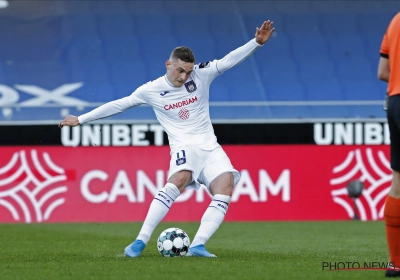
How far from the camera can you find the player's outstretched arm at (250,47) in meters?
7.35

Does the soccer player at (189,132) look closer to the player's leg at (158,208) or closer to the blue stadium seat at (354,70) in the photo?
the player's leg at (158,208)

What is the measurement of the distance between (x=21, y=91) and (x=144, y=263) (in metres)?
10.7

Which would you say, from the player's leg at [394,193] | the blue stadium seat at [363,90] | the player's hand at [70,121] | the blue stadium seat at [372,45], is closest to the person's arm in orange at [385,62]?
the player's leg at [394,193]

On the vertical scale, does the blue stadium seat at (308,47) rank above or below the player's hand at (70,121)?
above

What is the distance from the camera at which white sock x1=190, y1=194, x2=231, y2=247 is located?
7.27 meters

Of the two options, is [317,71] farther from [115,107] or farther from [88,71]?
[115,107]

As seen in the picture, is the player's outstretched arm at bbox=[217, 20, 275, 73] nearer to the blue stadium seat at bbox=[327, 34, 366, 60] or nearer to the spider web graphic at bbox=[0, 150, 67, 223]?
the spider web graphic at bbox=[0, 150, 67, 223]

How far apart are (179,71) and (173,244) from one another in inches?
58.2

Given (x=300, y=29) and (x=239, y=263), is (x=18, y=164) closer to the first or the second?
(x=300, y=29)

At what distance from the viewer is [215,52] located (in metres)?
17.9

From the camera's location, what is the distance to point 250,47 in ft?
24.3

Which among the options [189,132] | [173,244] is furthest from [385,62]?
[173,244]

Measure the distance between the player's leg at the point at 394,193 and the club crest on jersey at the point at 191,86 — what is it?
7.98 ft

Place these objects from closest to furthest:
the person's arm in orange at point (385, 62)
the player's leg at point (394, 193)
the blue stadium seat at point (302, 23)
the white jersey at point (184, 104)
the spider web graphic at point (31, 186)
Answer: the player's leg at point (394, 193), the person's arm in orange at point (385, 62), the white jersey at point (184, 104), the spider web graphic at point (31, 186), the blue stadium seat at point (302, 23)
